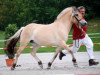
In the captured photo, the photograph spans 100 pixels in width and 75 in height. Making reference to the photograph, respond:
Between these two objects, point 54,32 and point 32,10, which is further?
point 32,10

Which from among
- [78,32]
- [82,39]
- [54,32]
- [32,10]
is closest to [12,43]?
[54,32]

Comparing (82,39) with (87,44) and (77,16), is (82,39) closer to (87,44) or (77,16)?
(87,44)

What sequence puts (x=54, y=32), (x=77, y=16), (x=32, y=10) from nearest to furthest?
(x=54, y=32) → (x=77, y=16) → (x=32, y=10)

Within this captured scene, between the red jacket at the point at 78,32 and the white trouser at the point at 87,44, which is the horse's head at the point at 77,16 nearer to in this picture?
the red jacket at the point at 78,32

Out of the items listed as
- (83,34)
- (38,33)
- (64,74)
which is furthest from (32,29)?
(64,74)

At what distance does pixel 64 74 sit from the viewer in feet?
42.4

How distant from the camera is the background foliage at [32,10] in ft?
163

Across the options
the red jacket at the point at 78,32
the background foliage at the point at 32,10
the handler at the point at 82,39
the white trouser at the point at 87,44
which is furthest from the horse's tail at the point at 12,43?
the background foliage at the point at 32,10

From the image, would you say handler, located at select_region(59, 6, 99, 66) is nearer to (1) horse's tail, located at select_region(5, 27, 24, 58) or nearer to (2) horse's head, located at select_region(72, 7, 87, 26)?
(2) horse's head, located at select_region(72, 7, 87, 26)

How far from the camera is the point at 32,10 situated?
1997 inches

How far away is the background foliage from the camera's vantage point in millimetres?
49781

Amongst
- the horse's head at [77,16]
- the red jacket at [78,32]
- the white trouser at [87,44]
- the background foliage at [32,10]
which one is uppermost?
the horse's head at [77,16]

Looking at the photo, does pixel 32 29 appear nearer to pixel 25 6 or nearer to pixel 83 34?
pixel 83 34

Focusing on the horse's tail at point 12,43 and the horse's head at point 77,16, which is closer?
the horse's head at point 77,16
